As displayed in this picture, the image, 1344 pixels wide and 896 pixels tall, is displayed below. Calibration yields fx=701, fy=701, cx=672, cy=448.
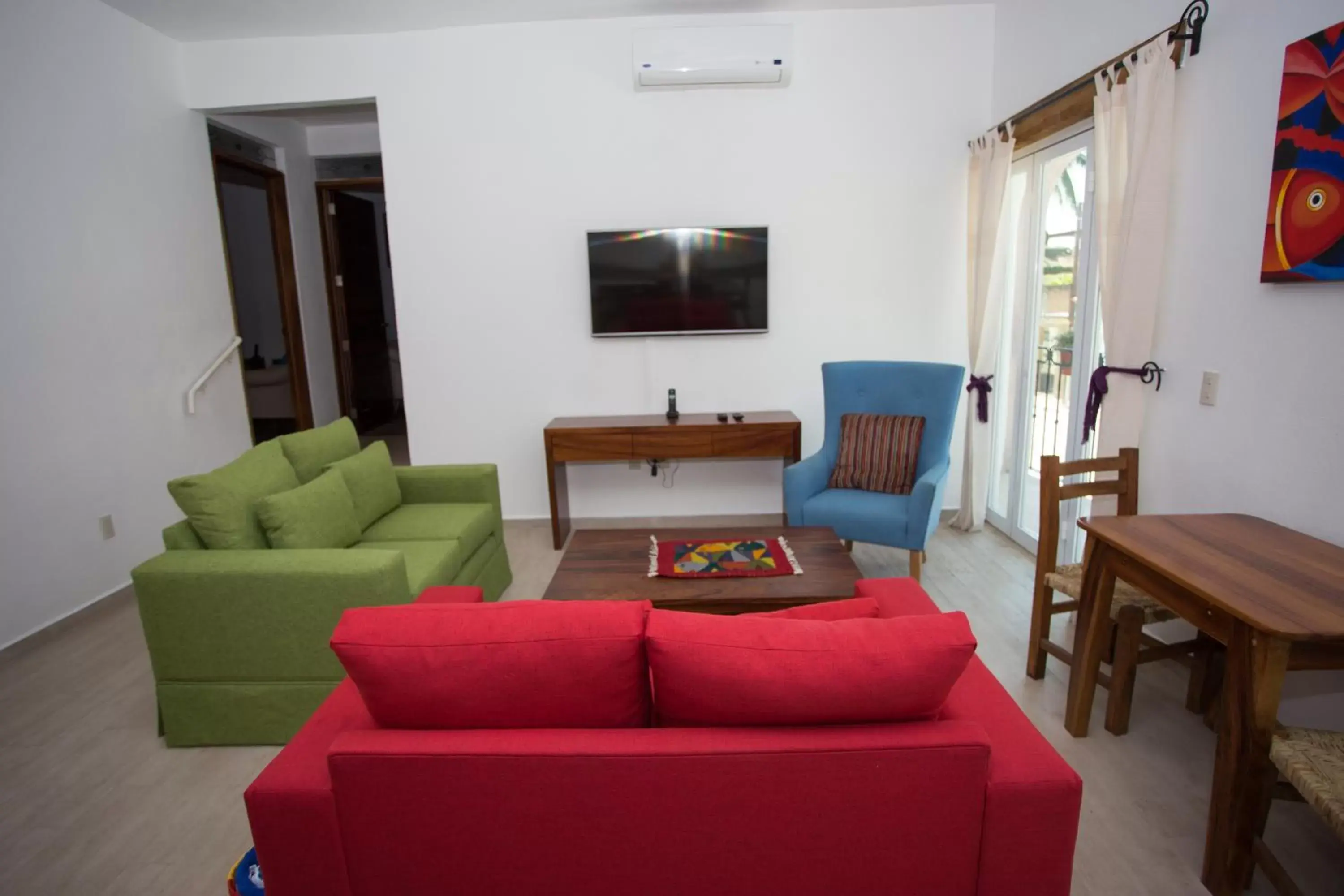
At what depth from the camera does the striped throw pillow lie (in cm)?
353

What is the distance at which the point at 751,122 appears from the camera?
4.04m

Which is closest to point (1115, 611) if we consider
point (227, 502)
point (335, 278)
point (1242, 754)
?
point (1242, 754)

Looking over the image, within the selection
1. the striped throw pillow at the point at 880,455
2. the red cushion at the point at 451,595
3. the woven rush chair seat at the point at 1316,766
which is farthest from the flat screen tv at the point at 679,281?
the woven rush chair seat at the point at 1316,766

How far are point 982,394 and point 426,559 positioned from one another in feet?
10.2

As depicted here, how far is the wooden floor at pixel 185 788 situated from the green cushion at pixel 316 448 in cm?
99

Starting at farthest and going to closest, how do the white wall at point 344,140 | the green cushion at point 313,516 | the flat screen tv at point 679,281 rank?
the white wall at point 344,140 → the flat screen tv at point 679,281 → the green cushion at point 313,516

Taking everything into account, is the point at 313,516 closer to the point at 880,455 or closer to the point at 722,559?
the point at 722,559

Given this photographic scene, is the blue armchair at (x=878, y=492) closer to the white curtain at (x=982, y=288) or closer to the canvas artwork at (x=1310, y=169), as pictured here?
the white curtain at (x=982, y=288)

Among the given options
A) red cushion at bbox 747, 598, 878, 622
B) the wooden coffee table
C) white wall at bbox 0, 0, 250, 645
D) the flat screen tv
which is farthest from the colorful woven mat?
white wall at bbox 0, 0, 250, 645

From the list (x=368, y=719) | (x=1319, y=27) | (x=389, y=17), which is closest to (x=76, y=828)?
(x=368, y=719)

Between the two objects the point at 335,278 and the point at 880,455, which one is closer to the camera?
the point at 880,455

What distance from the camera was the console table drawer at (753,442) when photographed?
12.9ft

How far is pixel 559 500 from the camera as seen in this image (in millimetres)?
4109

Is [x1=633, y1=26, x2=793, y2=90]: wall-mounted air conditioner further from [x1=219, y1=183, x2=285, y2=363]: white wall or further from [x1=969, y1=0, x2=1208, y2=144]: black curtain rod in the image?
[x1=219, y1=183, x2=285, y2=363]: white wall
